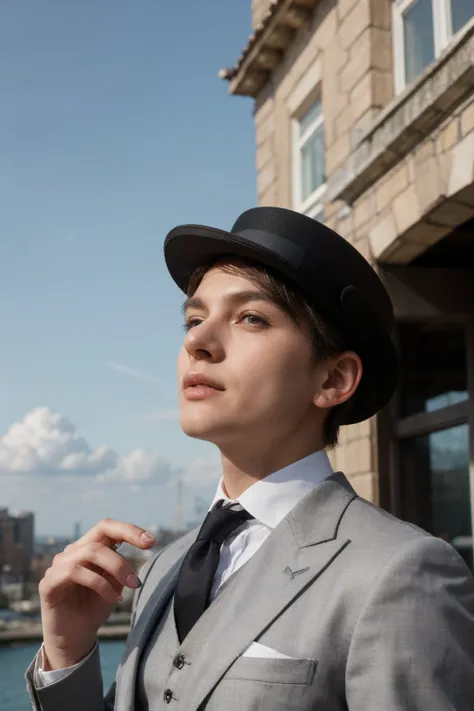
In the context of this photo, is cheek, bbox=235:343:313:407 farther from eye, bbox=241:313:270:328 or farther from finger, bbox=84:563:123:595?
finger, bbox=84:563:123:595

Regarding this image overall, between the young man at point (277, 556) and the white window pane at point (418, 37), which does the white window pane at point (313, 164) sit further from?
the young man at point (277, 556)

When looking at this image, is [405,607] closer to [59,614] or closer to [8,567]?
[59,614]

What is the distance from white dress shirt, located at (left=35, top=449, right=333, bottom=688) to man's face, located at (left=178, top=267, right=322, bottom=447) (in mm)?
94

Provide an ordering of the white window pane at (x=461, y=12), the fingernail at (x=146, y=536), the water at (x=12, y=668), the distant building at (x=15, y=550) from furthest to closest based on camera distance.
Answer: the distant building at (x=15, y=550)
the water at (x=12, y=668)
the white window pane at (x=461, y=12)
the fingernail at (x=146, y=536)

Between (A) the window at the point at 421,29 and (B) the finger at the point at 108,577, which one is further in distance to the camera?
(A) the window at the point at 421,29

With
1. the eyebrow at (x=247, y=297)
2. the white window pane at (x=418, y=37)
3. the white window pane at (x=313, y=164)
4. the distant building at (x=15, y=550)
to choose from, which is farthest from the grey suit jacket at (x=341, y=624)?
the distant building at (x=15, y=550)

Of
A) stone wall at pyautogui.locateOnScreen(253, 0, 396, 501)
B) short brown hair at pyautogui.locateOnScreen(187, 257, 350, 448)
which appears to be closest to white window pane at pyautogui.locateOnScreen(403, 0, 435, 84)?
stone wall at pyautogui.locateOnScreen(253, 0, 396, 501)

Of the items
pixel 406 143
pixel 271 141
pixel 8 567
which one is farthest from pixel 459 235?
pixel 8 567

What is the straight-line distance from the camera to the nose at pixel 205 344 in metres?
1.82

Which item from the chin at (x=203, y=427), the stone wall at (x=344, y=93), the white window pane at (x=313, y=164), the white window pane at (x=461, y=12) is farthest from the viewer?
the white window pane at (x=313, y=164)

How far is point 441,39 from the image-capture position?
19.1 feet

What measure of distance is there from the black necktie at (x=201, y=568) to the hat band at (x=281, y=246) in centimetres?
60

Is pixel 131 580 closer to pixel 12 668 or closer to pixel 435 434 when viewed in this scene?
pixel 435 434

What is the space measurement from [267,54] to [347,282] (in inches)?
288
